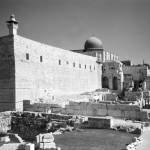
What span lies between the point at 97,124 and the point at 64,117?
2.75 metres

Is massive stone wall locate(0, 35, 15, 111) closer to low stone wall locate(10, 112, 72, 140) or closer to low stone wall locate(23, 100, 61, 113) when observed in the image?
low stone wall locate(23, 100, 61, 113)

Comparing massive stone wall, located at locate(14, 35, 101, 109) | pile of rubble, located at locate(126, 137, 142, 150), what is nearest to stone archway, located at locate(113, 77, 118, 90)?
massive stone wall, located at locate(14, 35, 101, 109)

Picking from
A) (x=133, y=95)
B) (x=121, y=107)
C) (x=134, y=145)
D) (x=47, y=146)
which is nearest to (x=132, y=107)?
(x=121, y=107)

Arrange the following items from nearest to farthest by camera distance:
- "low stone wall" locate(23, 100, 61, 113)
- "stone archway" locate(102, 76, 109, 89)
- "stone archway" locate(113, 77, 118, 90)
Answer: "low stone wall" locate(23, 100, 61, 113), "stone archway" locate(113, 77, 118, 90), "stone archway" locate(102, 76, 109, 89)

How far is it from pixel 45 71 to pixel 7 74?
Answer: 166 inches

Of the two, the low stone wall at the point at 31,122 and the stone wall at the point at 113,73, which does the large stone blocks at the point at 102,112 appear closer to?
the low stone wall at the point at 31,122

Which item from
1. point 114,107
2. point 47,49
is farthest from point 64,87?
point 114,107

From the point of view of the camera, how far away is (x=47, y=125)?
1379 cm

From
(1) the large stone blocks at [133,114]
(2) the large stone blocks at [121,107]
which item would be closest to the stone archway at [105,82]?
(2) the large stone blocks at [121,107]

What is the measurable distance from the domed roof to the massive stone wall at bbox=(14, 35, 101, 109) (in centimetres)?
822

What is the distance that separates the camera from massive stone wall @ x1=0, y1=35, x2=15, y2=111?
57.6 feet

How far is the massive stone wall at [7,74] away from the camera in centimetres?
1756

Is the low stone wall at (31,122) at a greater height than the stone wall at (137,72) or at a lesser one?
lesser

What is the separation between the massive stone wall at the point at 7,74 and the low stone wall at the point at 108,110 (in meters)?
4.66
